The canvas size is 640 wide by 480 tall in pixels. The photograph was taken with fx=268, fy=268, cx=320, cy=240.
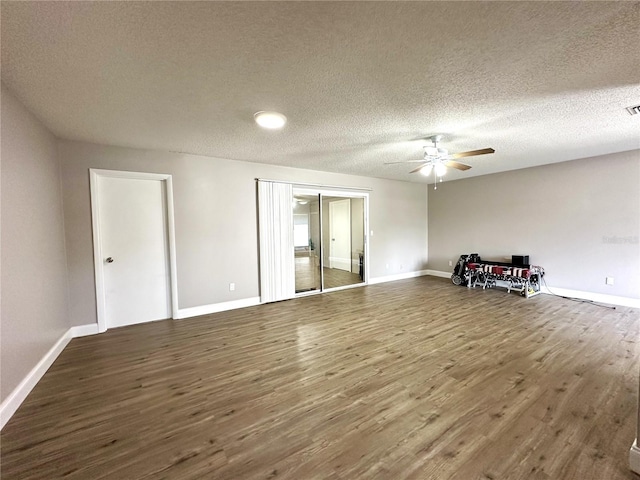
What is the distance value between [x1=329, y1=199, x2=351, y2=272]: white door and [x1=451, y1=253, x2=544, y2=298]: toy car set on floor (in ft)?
8.74

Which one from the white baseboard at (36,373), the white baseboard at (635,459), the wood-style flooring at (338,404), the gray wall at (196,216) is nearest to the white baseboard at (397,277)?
the gray wall at (196,216)

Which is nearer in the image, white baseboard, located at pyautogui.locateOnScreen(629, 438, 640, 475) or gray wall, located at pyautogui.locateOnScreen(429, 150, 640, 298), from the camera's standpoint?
white baseboard, located at pyautogui.locateOnScreen(629, 438, 640, 475)

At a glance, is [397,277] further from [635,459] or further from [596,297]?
[635,459]

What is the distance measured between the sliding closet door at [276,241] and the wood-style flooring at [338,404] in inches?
51.0

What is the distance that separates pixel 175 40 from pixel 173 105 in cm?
96

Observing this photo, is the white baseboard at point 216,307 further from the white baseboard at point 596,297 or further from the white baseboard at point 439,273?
the white baseboard at point 596,297

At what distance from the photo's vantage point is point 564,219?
5.03 metres

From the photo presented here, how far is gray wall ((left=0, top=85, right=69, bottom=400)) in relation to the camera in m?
2.06

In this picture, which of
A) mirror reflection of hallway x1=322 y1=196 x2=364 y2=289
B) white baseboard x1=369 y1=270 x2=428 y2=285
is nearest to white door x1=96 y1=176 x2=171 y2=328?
mirror reflection of hallway x1=322 y1=196 x2=364 y2=289

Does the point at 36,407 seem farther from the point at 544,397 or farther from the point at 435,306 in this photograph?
the point at 435,306

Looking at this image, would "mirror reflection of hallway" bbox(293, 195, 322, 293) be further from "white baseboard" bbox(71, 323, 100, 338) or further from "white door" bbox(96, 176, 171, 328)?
"white baseboard" bbox(71, 323, 100, 338)

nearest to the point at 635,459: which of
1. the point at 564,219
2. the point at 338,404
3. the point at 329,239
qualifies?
the point at 338,404

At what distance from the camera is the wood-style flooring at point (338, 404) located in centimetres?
157

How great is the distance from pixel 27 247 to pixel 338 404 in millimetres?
3031
